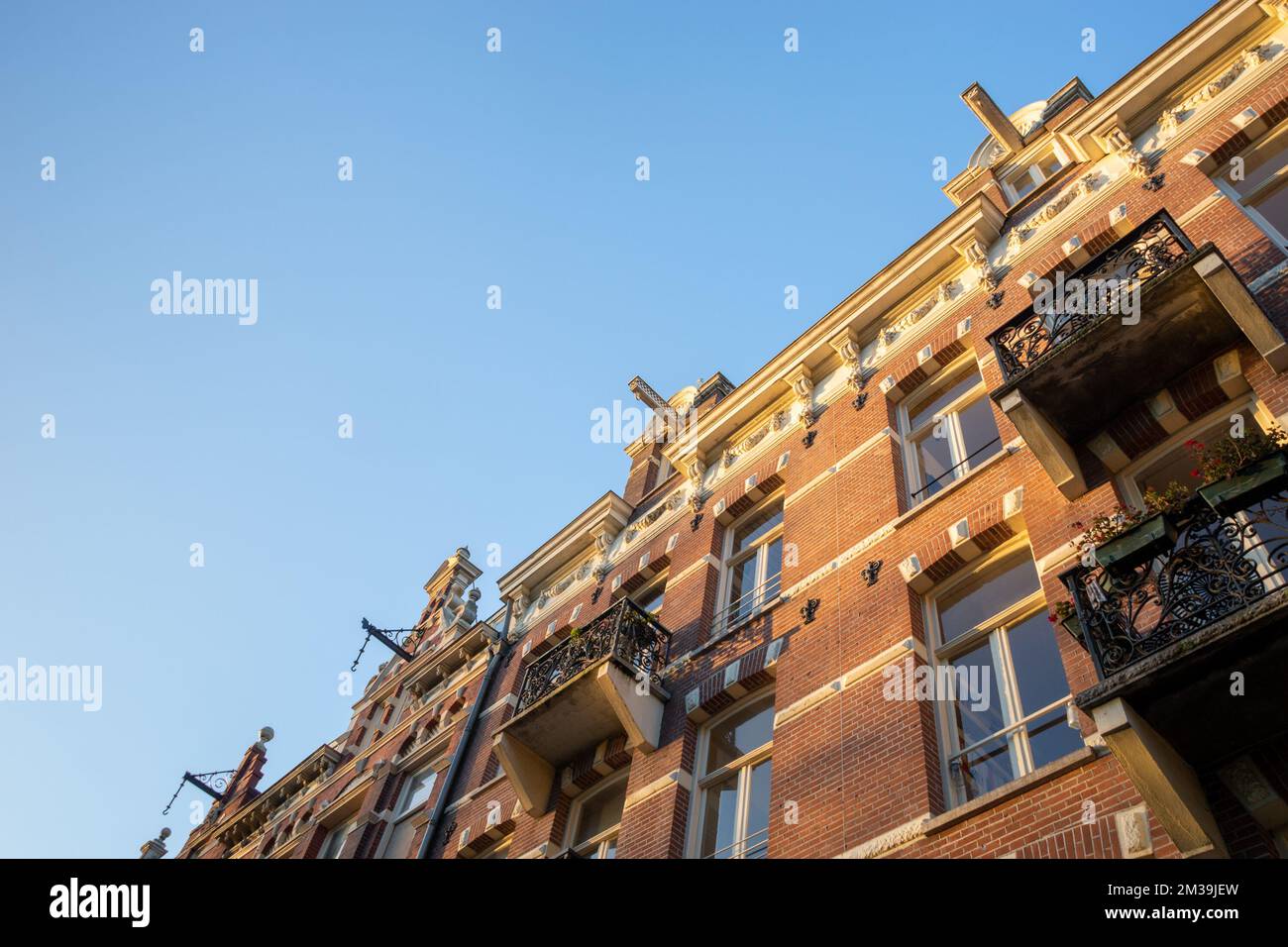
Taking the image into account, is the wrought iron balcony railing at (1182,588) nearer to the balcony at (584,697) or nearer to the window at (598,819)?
the balcony at (584,697)

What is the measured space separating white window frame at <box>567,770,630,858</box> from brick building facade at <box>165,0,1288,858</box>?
36 millimetres

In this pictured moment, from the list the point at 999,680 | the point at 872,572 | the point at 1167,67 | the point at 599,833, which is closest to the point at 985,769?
the point at 999,680

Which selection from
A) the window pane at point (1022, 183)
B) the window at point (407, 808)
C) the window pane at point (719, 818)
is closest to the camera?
the window pane at point (719, 818)

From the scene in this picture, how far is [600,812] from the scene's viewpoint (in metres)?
14.3

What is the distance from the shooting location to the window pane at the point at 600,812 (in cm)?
1401

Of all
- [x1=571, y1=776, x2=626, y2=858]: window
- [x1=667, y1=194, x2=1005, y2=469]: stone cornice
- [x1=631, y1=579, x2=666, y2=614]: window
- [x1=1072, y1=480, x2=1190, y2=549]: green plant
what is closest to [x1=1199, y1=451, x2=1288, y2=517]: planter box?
[x1=1072, y1=480, x2=1190, y2=549]: green plant

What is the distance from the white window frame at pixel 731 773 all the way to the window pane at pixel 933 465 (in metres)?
3.32

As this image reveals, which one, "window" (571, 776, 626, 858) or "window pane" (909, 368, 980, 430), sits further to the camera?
"window pane" (909, 368, 980, 430)

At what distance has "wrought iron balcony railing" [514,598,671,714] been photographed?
14.3 metres

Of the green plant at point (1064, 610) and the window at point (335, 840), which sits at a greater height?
the window at point (335, 840)

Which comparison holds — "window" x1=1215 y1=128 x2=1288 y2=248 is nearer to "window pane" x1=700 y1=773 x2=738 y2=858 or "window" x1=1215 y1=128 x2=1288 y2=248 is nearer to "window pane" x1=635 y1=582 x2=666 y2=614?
"window pane" x1=700 y1=773 x2=738 y2=858

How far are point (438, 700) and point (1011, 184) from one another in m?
15.5

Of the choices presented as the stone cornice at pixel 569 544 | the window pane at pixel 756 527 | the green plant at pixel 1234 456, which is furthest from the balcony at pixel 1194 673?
the stone cornice at pixel 569 544
